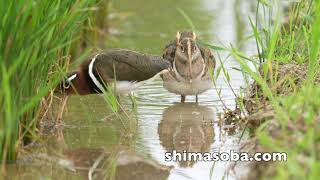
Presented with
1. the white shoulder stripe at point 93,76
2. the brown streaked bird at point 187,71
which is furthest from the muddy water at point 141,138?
the white shoulder stripe at point 93,76

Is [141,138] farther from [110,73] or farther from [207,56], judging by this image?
[207,56]

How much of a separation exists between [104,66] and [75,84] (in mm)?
276

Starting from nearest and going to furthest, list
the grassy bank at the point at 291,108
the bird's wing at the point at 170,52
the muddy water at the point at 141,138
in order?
the grassy bank at the point at 291,108 → the muddy water at the point at 141,138 → the bird's wing at the point at 170,52

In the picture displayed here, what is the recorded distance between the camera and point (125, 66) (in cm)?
651

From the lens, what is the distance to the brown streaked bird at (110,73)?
21.2ft

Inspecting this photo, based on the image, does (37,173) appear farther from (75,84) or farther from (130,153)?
(75,84)

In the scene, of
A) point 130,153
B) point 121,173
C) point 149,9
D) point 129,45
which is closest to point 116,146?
point 130,153

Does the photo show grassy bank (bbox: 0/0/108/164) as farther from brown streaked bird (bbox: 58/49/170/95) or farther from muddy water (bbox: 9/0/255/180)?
brown streaked bird (bbox: 58/49/170/95)

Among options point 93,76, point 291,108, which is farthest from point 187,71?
point 291,108

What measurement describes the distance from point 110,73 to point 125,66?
132 millimetres

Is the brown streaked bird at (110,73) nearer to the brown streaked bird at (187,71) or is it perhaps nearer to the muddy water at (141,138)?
the muddy water at (141,138)

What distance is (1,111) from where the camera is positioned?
4.84 meters

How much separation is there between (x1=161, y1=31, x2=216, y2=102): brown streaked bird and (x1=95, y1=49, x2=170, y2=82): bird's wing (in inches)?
23.6

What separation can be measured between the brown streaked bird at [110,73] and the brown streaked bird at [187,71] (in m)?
0.64
